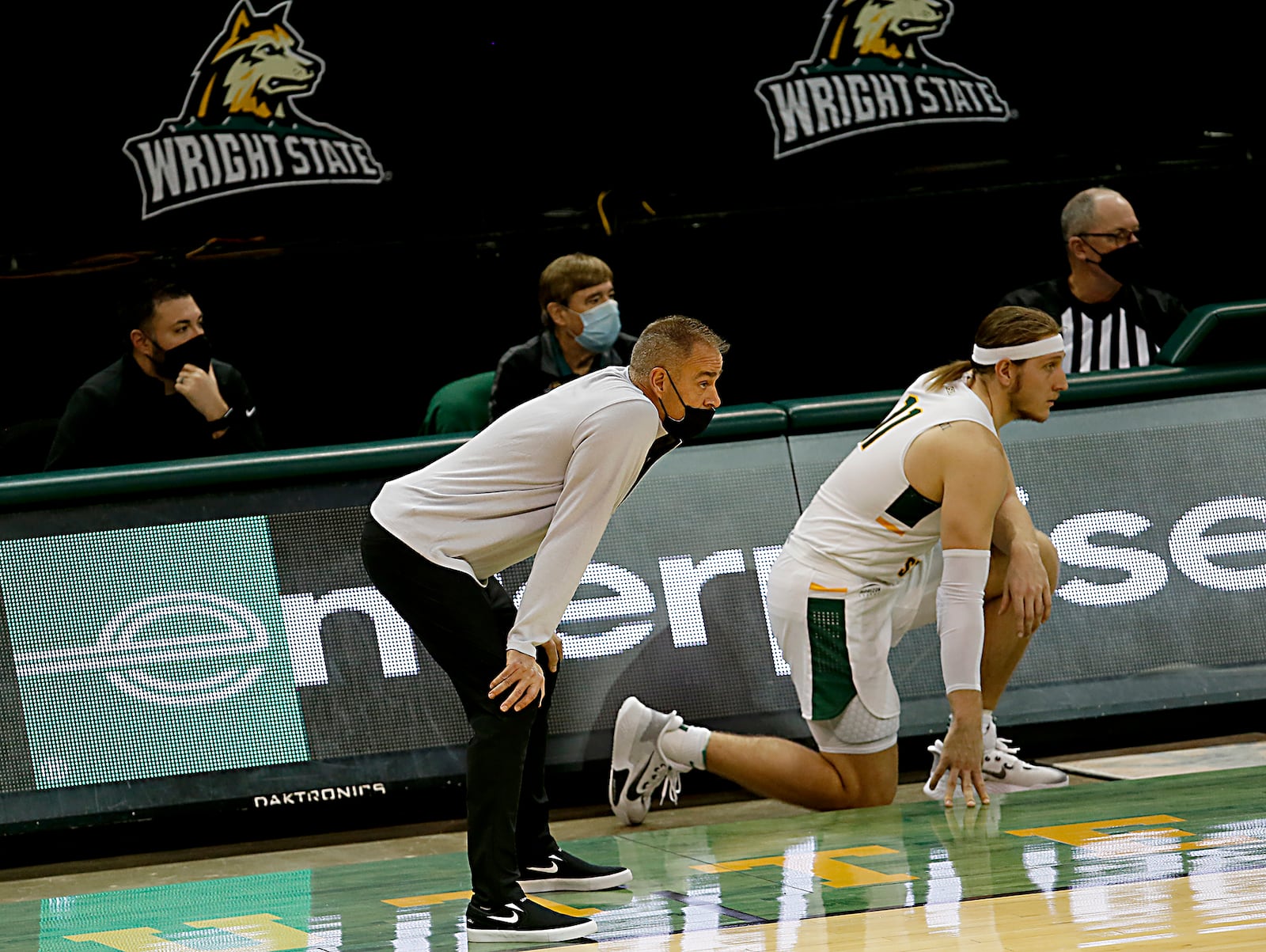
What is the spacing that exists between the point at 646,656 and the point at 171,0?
483 centimetres

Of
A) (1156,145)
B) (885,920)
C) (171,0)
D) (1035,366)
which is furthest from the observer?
(1156,145)

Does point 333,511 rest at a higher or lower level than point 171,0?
lower

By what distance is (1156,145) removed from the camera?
9.88 metres

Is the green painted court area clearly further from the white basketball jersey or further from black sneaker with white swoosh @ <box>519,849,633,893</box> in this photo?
the white basketball jersey

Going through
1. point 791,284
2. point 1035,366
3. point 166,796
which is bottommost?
point 166,796

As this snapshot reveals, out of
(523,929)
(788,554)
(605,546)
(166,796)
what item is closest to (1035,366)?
(788,554)

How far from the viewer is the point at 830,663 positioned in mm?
5660

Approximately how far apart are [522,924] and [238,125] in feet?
19.2

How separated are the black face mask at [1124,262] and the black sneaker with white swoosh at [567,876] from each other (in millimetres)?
3542

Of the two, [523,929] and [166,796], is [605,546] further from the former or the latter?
[523,929]

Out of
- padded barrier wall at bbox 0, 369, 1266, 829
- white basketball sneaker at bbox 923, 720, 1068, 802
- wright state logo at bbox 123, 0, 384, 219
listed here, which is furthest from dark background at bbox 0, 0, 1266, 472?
white basketball sneaker at bbox 923, 720, 1068, 802

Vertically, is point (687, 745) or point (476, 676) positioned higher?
point (476, 676)

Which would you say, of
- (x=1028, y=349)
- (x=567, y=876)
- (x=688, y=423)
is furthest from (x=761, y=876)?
(x=1028, y=349)

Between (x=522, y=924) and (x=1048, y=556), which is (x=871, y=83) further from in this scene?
(x=522, y=924)
